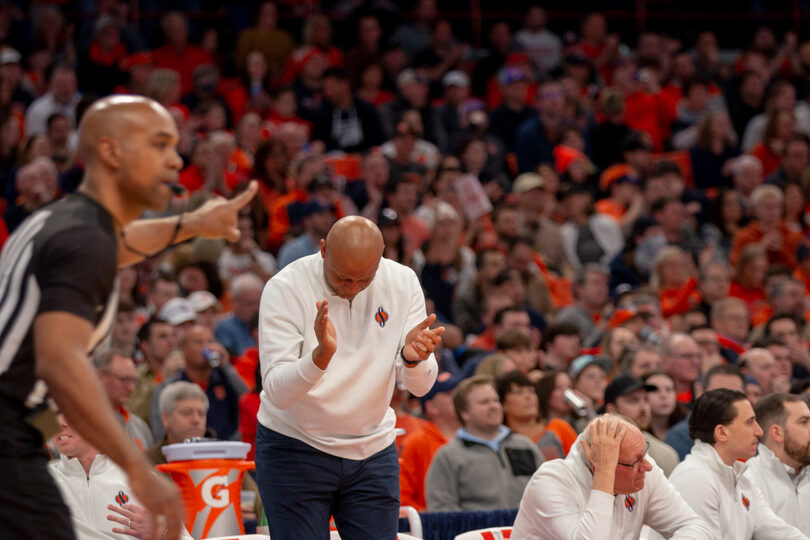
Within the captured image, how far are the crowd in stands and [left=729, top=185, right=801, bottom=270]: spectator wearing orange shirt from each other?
0.11 ft

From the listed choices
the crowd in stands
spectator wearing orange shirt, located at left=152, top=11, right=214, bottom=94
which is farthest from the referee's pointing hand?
spectator wearing orange shirt, located at left=152, top=11, right=214, bottom=94

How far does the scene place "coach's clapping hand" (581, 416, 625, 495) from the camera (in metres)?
5.21

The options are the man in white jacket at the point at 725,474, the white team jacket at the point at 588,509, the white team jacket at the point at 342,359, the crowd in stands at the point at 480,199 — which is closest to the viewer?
the white team jacket at the point at 342,359

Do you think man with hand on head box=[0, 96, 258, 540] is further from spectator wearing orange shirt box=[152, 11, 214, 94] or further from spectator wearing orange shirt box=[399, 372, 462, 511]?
spectator wearing orange shirt box=[152, 11, 214, 94]

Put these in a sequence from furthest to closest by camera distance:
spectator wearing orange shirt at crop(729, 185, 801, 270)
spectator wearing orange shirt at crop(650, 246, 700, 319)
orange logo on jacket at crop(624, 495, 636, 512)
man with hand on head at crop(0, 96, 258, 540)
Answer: spectator wearing orange shirt at crop(729, 185, 801, 270) < spectator wearing orange shirt at crop(650, 246, 700, 319) < orange logo on jacket at crop(624, 495, 636, 512) < man with hand on head at crop(0, 96, 258, 540)

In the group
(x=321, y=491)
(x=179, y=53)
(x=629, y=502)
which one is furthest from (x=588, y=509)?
(x=179, y=53)

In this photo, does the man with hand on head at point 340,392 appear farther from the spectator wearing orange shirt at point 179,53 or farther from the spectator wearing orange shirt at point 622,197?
the spectator wearing orange shirt at point 179,53

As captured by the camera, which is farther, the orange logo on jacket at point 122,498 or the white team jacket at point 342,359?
the orange logo on jacket at point 122,498

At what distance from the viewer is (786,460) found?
671 centimetres

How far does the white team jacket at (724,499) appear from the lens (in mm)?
5949

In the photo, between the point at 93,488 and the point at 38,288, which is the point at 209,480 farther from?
the point at 38,288

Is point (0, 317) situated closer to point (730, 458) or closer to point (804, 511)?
point (730, 458)

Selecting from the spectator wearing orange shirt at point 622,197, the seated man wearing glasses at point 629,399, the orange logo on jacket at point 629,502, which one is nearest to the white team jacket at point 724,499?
the orange logo on jacket at point 629,502

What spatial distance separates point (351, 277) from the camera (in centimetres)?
430
